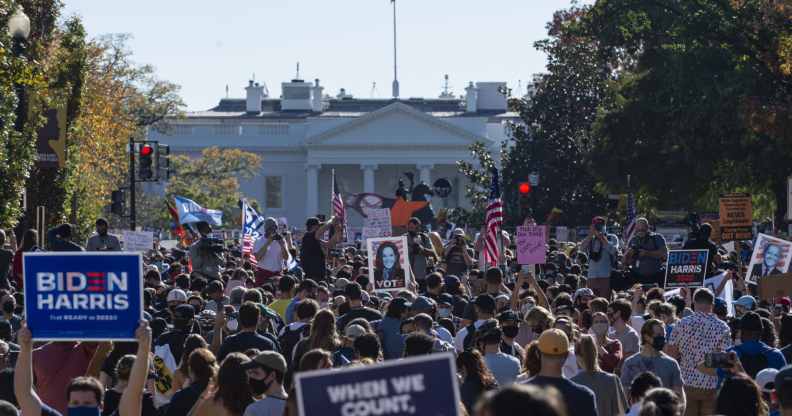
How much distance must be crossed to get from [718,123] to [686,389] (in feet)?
91.4

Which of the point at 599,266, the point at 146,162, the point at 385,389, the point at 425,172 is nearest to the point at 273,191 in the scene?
the point at 425,172

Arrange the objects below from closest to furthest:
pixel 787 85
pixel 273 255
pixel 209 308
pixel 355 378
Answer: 1. pixel 355 378
2. pixel 209 308
3. pixel 273 255
4. pixel 787 85

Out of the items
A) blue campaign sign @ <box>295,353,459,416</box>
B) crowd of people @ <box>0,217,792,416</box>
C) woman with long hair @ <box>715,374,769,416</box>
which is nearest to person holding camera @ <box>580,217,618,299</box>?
crowd of people @ <box>0,217,792,416</box>

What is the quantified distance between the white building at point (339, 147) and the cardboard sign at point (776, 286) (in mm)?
92009

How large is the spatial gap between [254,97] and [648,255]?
112195 mm

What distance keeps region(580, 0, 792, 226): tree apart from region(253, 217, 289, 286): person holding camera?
15504 millimetres

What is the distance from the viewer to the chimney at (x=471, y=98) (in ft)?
418

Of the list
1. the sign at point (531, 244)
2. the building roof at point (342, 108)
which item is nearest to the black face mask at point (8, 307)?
the sign at point (531, 244)

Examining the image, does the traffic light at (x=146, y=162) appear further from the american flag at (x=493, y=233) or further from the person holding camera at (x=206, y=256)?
the person holding camera at (x=206, y=256)

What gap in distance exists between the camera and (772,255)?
18.1 meters

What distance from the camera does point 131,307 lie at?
7945mm

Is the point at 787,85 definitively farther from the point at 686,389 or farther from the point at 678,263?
the point at 686,389

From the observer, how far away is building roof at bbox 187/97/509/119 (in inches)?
5059

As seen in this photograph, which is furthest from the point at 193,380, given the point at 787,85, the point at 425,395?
the point at 787,85
